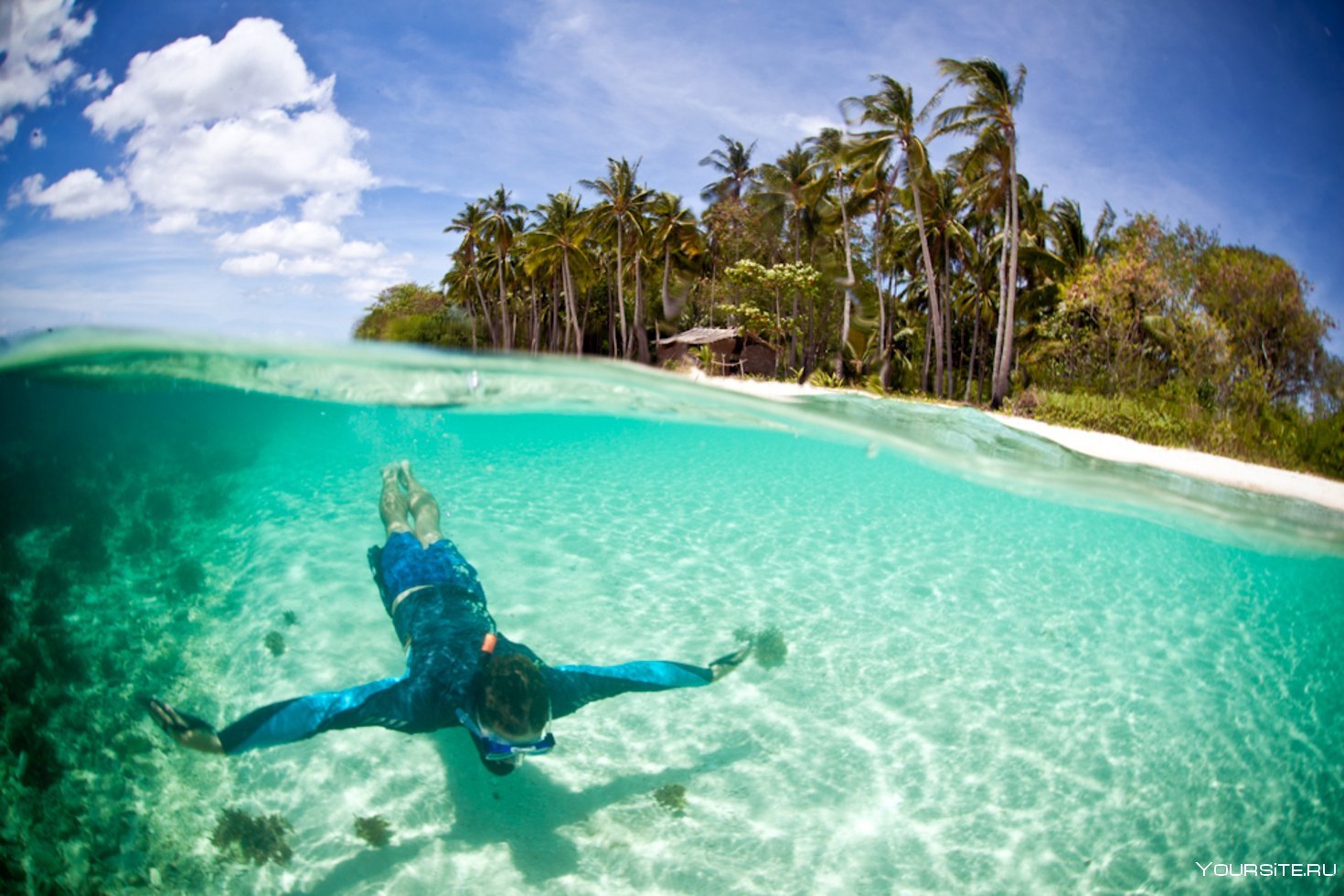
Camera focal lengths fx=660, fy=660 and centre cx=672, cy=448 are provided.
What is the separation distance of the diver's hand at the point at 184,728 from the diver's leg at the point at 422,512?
3.28 meters

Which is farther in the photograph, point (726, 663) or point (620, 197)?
point (620, 197)

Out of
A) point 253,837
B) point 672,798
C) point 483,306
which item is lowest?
point 253,837

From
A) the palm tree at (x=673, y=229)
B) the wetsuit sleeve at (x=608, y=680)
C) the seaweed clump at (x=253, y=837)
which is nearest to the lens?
the wetsuit sleeve at (x=608, y=680)

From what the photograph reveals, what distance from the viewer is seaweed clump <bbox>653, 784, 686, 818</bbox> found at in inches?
214

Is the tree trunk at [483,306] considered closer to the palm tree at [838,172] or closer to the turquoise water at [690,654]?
the palm tree at [838,172]

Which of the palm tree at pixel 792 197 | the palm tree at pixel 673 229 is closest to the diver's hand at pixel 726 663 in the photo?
the palm tree at pixel 792 197

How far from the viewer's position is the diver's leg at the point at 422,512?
7.55m

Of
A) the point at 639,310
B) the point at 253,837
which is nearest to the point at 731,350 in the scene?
the point at 639,310

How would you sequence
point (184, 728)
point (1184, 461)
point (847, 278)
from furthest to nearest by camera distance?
point (847, 278)
point (1184, 461)
point (184, 728)

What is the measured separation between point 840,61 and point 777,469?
12292 mm

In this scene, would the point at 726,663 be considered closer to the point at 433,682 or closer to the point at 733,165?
the point at 433,682

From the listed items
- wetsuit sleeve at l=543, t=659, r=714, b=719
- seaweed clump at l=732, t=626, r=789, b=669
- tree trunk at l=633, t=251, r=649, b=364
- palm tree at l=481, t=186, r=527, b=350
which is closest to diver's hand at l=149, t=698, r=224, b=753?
wetsuit sleeve at l=543, t=659, r=714, b=719

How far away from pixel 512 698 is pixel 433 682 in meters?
0.83

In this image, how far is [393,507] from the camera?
26.2 feet
